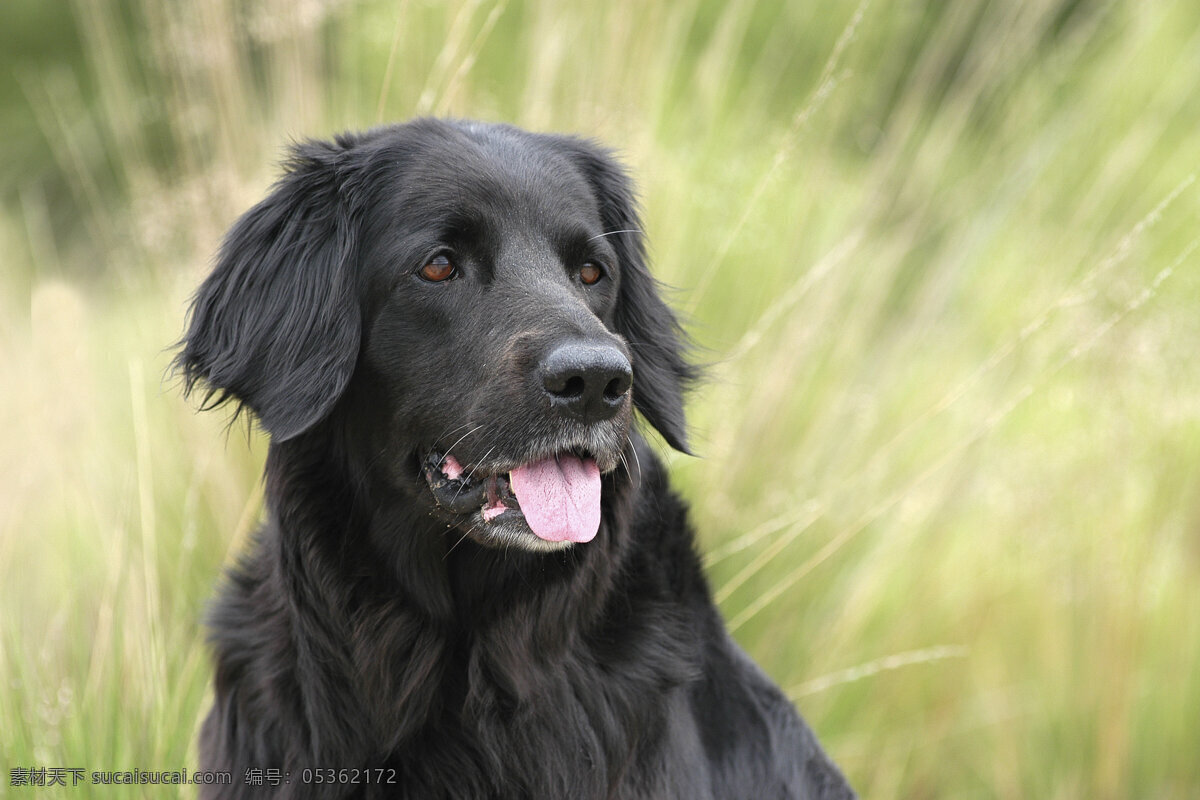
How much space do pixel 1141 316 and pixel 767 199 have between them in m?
1.85

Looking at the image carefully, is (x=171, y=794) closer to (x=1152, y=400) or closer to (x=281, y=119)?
(x=281, y=119)

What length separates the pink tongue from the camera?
225 centimetres

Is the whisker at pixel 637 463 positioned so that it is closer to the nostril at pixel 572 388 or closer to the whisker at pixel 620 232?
the nostril at pixel 572 388

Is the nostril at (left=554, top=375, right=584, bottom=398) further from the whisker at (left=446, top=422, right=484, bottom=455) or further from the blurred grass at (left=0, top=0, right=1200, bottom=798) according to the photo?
the blurred grass at (left=0, top=0, right=1200, bottom=798)

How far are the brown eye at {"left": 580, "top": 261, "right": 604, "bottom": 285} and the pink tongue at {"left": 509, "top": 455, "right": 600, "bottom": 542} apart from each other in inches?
21.5

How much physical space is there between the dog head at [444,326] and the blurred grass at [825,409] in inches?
31.9

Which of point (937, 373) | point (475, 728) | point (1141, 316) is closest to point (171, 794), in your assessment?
point (475, 728)

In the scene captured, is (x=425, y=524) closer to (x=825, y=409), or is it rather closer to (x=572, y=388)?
(x=572, y=388)

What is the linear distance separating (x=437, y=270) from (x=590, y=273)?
1.37 ft

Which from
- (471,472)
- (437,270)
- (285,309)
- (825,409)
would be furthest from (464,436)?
(825,409)

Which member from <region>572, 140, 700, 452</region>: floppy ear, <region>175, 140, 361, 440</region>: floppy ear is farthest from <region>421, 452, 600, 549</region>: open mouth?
<region>572, 140, 700, 452</region>: floppy ear

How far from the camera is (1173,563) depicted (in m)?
3.94

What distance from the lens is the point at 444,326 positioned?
7.95ft

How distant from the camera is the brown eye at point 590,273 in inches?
107
